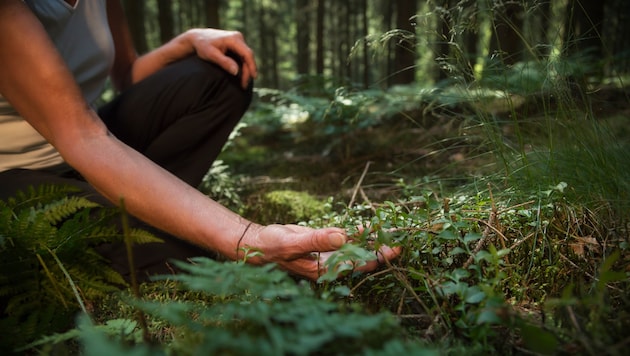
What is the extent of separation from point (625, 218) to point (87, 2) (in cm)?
277

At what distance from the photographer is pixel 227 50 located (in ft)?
9.14

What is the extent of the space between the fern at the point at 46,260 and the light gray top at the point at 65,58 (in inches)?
18.4

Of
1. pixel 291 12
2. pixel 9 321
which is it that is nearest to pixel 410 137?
pixel 9 321

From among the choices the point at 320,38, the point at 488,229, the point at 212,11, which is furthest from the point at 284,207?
the point at 320,38

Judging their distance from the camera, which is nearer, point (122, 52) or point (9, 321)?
point (9, 321)

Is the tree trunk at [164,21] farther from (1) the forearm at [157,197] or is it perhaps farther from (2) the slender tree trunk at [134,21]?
(1) the forearm at [157,197]

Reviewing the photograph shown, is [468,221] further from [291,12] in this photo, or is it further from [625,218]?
[291,12]

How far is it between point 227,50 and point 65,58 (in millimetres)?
936

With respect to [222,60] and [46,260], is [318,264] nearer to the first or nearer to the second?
[46,260]

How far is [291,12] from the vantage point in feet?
79.6

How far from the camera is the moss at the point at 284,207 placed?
2826 millimetres

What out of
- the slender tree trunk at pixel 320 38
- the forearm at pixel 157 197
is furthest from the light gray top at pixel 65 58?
the slender tree trunk at pixel 320 38

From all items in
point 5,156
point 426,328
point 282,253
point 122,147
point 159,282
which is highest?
point 122,147

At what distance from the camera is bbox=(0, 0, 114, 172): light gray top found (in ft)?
6.87
